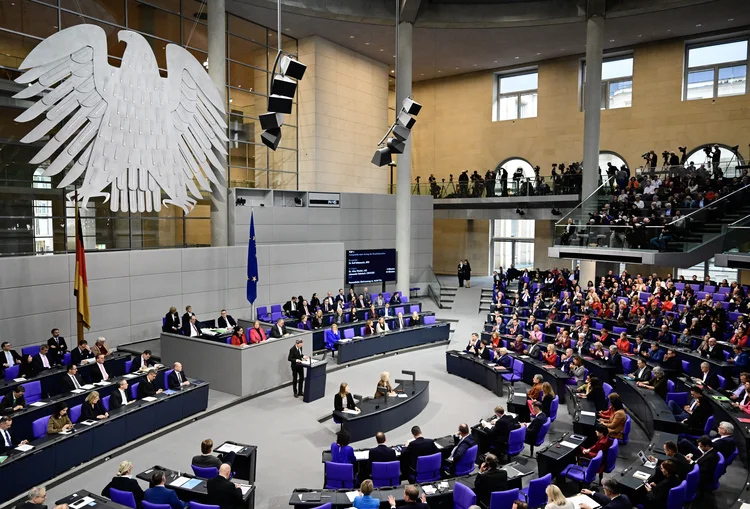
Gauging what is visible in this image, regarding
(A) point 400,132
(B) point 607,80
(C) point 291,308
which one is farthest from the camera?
(B) point 607,80

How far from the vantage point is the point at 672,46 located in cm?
2569

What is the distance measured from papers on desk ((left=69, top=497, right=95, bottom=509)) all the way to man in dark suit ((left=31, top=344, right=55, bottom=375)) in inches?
230

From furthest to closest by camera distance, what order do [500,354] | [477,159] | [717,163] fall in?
[477,159]
[717,163]
[500,354]

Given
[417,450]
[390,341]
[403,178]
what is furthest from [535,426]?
[403,178]

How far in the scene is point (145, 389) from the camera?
10570mm

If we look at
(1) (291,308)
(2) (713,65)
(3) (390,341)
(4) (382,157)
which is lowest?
(3) (390,341)

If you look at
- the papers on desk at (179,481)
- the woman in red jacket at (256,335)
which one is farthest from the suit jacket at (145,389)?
the papers on desk at (179,481)

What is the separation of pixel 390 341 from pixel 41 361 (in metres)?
9.28

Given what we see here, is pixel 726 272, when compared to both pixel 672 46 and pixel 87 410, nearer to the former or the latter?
pixel 672 46

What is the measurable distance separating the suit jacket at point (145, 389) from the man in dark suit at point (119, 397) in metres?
0.26

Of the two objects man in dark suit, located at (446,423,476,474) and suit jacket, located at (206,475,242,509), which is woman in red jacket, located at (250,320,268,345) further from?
suit jacket, located at (206,475,242,509)

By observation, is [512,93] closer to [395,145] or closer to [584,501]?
[395,145]

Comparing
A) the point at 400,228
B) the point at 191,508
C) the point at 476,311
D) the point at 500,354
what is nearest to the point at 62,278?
the point at 191,508

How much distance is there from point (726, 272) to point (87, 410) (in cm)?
2591
